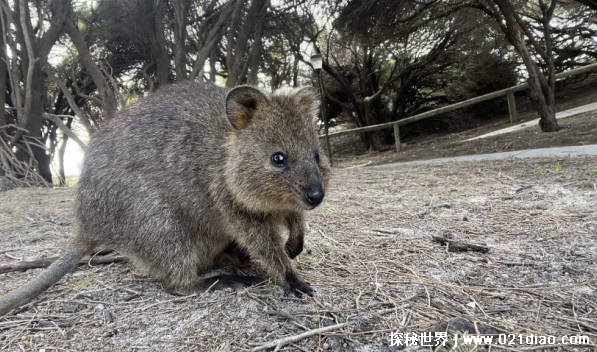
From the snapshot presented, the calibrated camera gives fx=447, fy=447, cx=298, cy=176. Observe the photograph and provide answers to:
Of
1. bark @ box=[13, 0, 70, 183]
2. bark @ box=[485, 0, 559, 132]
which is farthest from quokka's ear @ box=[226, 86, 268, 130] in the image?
bark @ box=[485, 0, 559, 132]

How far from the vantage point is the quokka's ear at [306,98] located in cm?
240

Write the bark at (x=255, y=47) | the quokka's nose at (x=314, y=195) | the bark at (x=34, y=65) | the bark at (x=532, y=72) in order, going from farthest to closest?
1. the bark at (x=255, y=47)
2. the bark at (x=532, y=72)
3. the bark at (x=34, y=65)
4. the quokka's nose at (x=314, y=195)

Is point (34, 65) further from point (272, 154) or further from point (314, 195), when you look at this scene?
point (314, 195)

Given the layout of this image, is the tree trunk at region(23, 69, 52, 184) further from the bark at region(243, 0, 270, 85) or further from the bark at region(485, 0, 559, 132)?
the bark at region(485, 0, 559, 132)

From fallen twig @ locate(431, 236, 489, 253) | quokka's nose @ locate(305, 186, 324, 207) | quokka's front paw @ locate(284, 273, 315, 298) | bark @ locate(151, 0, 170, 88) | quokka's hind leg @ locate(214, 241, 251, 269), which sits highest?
bark @ locate(151, 0, 170, 88)

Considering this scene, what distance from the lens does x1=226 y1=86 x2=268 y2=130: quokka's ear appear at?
7.35 ft

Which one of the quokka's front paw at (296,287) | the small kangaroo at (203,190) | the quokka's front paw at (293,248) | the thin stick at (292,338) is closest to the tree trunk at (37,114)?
the small kangaroo at (203,190)

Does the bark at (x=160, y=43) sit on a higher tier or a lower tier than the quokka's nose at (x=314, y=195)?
higher

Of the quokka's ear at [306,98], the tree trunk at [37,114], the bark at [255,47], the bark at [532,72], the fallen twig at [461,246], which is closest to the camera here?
the quokka's ear at [306,98]

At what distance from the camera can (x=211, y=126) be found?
2.48m

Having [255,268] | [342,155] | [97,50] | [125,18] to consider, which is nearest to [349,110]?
[342,155]

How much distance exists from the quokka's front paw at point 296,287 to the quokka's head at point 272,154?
334mm

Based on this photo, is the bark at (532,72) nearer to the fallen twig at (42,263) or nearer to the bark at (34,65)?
the bark at (34,65)

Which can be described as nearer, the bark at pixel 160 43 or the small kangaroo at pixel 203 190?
the small kangaroo at pixel 203 190
